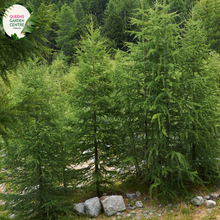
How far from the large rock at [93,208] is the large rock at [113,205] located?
0.26m

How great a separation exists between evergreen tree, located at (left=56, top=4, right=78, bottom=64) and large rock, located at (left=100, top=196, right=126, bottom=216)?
34.6 meters

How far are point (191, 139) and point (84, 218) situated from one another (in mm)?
4775

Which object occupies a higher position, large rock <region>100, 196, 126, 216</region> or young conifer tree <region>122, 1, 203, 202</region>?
young conifer tree <region>122, 1, 203, 202</region>

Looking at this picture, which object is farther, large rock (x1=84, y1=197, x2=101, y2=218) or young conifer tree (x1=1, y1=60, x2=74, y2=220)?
large rock (x1=84, y1=197, x2=101, y2=218)

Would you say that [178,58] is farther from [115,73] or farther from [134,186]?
[134,186]

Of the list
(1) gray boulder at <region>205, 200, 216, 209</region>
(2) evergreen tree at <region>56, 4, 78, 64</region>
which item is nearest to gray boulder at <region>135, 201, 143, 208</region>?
(1) gray boulder at <region>205, 200, 216, 209</region>

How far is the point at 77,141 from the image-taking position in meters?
8.23

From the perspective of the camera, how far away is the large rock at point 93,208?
7789 millimetres

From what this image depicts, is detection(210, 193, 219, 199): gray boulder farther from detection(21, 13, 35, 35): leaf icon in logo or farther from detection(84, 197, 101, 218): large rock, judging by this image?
detection(21, 13, 35, 35): leaf icon in logo

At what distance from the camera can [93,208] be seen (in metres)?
7.85

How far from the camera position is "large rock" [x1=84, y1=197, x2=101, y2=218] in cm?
779

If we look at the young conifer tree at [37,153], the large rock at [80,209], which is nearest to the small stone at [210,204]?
the large rock at [80,209]

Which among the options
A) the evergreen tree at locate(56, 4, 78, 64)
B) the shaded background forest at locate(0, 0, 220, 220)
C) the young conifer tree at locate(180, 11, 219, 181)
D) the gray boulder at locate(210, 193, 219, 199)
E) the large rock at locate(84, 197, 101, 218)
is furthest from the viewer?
the evergreen tree at locate(56, 4, 78, 64)

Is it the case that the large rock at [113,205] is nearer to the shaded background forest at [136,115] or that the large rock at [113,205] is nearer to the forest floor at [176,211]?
the forest floor at [176,211]
